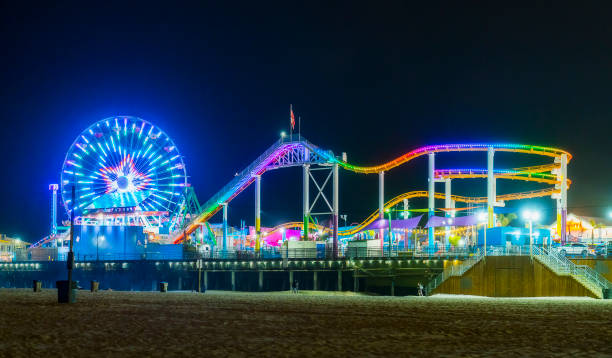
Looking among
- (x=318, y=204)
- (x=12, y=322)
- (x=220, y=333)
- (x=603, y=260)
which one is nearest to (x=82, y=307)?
(x=12, y=322)

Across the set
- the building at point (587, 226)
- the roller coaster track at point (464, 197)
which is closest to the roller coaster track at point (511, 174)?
the roller coaster track at point (464, 197)

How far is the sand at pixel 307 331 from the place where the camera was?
11.7 m

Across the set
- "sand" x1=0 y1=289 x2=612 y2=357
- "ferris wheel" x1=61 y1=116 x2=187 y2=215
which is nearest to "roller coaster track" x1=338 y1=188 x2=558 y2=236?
"ferris wheel" x1=61 y1=116 x2=187 y2=215

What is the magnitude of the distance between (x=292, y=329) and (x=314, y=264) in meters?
32.2

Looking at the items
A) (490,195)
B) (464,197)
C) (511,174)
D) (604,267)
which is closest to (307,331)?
(604,267)

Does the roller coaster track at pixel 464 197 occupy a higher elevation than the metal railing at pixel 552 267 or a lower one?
higher

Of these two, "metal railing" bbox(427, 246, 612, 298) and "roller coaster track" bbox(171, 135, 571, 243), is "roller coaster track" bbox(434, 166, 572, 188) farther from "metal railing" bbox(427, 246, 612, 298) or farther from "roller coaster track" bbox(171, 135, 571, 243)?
"metal railing" bbox(427, 246, 612, 298)

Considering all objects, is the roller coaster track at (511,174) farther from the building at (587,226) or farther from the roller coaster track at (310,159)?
the building at (587,226)

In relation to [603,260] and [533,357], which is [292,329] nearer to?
[533,357]

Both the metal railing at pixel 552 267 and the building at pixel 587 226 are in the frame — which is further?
the building at pixel 587 226

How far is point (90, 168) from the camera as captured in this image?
66.3 m

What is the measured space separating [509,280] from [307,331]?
24.2 meters

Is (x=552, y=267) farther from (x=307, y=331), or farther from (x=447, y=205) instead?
(x=447, y=205)

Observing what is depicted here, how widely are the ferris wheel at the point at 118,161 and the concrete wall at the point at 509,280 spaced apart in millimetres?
37421
